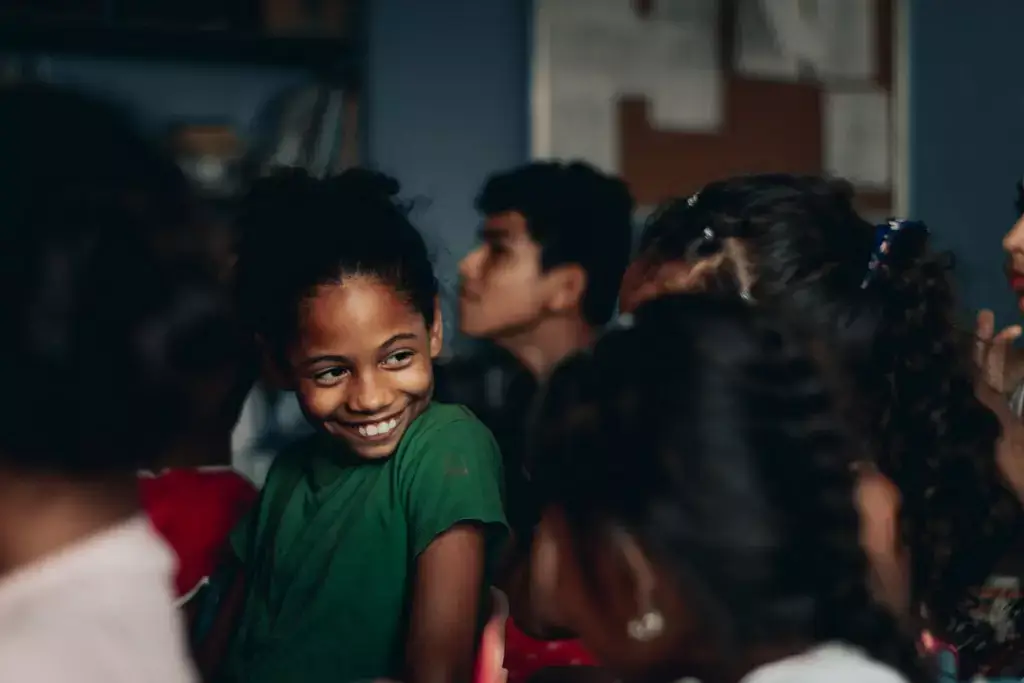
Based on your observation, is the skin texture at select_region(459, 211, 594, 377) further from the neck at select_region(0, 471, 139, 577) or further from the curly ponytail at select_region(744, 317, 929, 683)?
the neck at select_region(0, 471, 139, 577)

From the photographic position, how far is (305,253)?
62.0 inches

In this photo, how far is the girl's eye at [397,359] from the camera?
152cm

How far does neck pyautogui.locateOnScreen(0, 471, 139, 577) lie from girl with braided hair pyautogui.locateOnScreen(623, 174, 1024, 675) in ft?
2.11

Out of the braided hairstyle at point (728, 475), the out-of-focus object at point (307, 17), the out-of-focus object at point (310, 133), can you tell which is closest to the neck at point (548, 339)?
the out-of-focus object at point (310, 133)

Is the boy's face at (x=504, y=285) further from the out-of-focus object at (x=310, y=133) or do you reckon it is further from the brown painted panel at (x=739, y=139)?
the brown painted panel at (x=739, y=139)

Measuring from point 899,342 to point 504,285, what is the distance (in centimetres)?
116

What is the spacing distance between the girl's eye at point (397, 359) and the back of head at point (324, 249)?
0.07 m

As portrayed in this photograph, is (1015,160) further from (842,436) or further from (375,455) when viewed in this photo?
(842,436)

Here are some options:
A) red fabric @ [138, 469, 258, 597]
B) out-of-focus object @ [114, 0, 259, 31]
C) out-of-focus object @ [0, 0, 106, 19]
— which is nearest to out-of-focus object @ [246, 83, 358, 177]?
out-of-focus object @ [114, 0, 259, 31]

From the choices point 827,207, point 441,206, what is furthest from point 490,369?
point 827,207

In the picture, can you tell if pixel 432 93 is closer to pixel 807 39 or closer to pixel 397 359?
pixel 807 39

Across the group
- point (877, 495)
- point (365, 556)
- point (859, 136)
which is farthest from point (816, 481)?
point (859, 136)

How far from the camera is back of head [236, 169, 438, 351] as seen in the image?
61.1 inches

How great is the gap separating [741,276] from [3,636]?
2.76 ft
